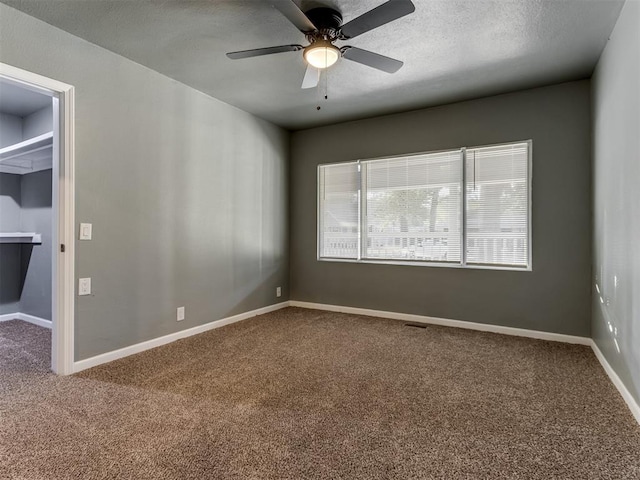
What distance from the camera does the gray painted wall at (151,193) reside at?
2617 mm

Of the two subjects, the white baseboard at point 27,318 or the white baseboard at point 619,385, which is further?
the white baseboard at point 27,318

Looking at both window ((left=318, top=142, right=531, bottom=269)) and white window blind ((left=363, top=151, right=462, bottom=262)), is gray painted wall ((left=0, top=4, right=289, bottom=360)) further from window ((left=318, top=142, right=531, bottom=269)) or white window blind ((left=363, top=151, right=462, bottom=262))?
white window blind ((left=363, top=151, right=462, bottom=262))

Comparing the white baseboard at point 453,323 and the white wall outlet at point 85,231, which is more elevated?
the white wall outlet at point 85,231

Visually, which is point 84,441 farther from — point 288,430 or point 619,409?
point 619,409

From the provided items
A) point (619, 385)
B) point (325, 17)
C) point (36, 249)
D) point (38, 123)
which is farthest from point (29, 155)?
point (619, 385)

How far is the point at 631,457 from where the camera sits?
5.29ft

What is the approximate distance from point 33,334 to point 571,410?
464cm

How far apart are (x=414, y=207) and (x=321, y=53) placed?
7.56 feet

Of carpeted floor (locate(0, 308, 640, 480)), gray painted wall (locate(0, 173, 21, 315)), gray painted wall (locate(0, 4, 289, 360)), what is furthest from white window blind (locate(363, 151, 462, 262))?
gray painted wall (locate(0, 173, 21, 315))

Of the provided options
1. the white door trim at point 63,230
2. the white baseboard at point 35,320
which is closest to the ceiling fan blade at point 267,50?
the white door trim at point 63,230

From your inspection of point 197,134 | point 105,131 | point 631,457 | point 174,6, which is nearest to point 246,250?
point 197,134

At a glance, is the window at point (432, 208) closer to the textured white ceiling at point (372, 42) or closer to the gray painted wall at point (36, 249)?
the textured white ceiling at point (372, 42)

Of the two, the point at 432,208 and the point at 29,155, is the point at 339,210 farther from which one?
the point at 29,155

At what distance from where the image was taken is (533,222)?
3484 mm
